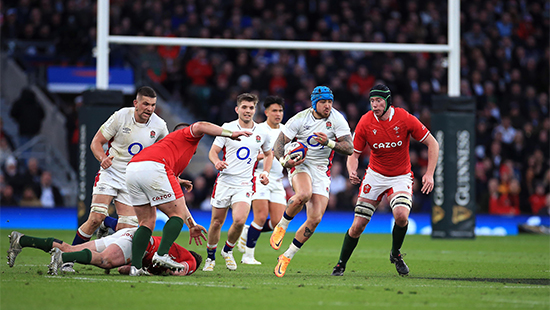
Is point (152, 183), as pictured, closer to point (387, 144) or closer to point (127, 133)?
point (127, 133)

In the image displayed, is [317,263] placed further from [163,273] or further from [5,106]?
[5,106]

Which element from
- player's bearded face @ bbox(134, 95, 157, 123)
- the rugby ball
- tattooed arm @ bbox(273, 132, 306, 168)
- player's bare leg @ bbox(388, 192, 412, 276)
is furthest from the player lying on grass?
player's bare leg @ bbox(388, 192, 412, 276)

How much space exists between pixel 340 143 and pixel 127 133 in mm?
2613

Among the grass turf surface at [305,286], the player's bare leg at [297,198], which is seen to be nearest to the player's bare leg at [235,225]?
the grass turf surface at [305,286]

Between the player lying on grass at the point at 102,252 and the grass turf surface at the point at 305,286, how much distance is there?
174 millimetres

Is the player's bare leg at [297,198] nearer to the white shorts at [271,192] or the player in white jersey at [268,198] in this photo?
the player in white jersey at [268,198]

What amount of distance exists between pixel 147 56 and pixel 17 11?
12.7 feet

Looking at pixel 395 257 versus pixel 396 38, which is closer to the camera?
pixel 395 257

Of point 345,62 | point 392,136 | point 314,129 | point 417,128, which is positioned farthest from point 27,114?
point 417,128

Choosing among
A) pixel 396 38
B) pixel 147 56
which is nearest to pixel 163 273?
pixel 147 56

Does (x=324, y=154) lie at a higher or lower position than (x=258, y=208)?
higher

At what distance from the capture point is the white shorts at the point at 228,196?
9.63 meters

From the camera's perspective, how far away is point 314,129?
9.30 metres

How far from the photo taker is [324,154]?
31.3 ft
